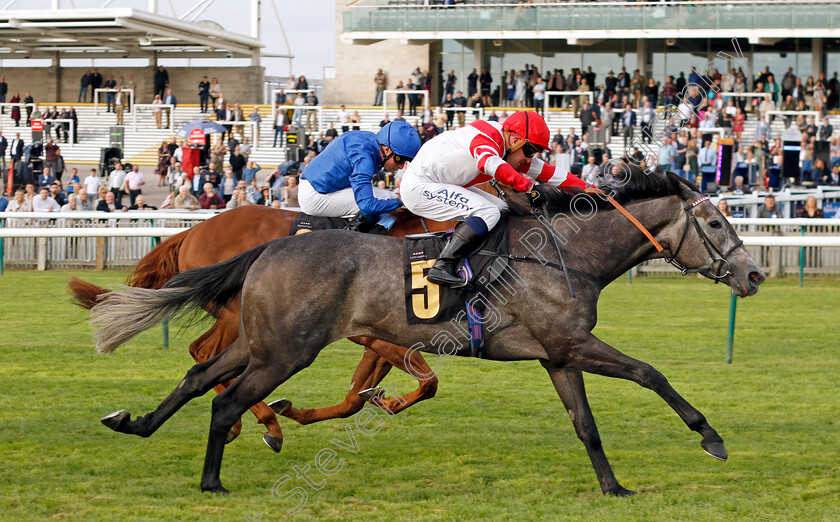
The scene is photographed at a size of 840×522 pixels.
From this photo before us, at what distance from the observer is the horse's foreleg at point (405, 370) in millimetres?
5625

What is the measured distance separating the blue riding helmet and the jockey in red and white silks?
392 millimetres

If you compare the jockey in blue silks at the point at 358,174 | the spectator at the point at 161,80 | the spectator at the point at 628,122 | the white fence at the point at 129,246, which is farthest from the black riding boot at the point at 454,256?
the spectator at the point at 161,80

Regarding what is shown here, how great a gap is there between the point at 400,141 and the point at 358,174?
30 cm

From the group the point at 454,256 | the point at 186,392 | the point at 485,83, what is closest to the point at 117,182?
the point at 485,83

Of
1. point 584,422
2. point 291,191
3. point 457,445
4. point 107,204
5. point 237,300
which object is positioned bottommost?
point 457,445

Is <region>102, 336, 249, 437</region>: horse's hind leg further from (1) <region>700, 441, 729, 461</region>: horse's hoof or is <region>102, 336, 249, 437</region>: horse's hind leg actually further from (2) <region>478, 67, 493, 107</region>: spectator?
(2) <region>478, 67, 493, 107</region>: spectator

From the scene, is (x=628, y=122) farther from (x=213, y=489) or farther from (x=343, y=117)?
(x=213, y=489)

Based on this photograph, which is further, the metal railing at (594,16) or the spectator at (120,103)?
the metal railing at (594,16)

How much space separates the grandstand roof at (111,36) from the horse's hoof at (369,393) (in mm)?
26385

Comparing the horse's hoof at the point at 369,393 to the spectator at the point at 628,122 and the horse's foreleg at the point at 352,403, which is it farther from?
the spectator at the point at 628,122

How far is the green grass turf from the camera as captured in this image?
4.46 meters

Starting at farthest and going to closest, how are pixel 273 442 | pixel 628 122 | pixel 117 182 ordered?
pixel 628 122 → pixel 117 182 → pixel 273 442

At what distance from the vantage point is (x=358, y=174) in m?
5.65

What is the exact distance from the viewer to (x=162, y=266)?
20.0 ft
